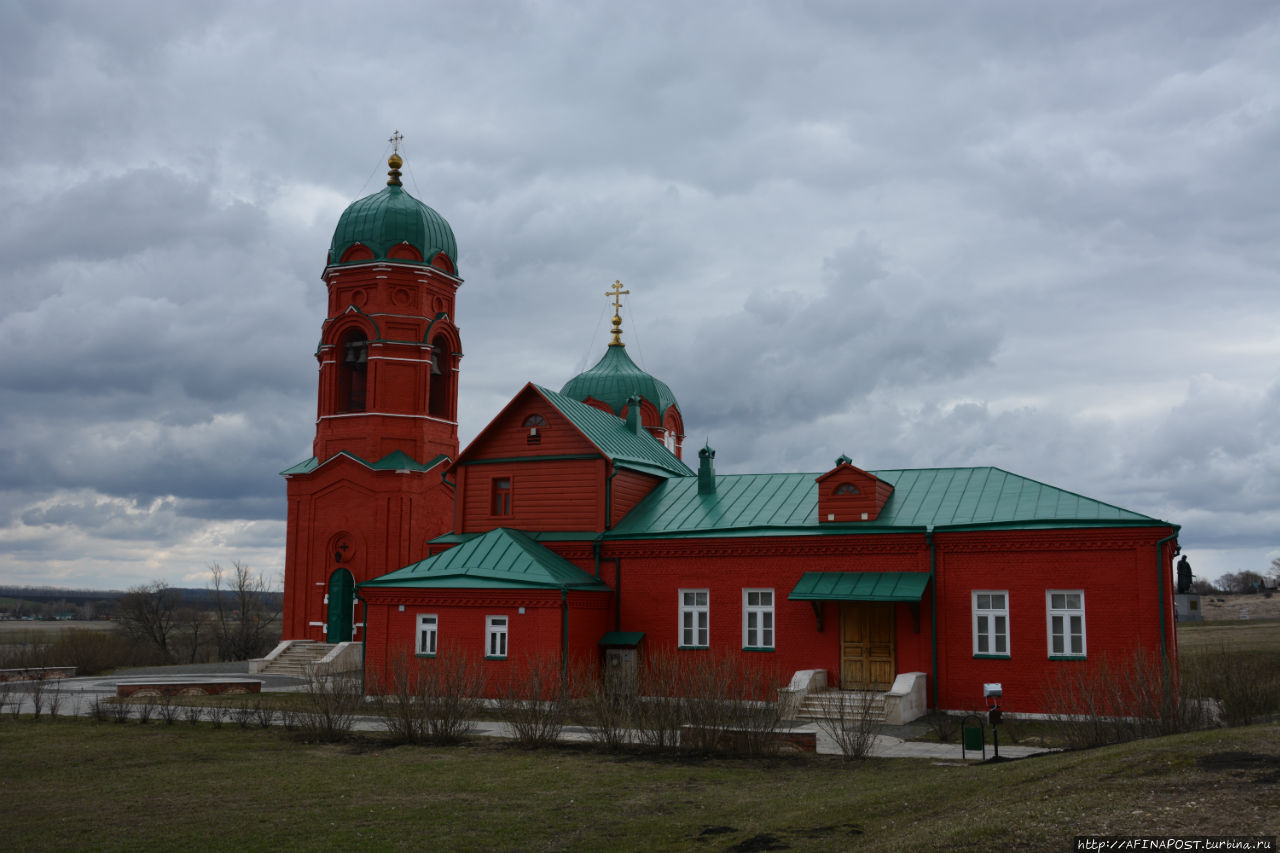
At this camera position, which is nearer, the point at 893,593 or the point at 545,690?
the point at 545,690

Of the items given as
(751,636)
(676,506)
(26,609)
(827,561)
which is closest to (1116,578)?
(827,561)

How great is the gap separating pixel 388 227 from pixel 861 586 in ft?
70.7

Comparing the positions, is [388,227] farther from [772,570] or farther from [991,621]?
[991,621]

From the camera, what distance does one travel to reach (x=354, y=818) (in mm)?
11719

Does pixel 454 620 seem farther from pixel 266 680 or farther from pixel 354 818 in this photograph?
pixel 354 818

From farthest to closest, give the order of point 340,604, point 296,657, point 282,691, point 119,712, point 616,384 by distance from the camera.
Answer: point 616,384, point 340,604, point 296,657, point 282,691, point 119,712

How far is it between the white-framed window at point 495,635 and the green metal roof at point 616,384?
20.5m

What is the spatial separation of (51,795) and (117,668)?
29.8 m

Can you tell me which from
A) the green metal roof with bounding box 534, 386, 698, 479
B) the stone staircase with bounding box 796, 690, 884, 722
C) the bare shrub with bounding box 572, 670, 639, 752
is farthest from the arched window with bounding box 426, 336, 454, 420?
the bare shrub with bounding box 572, 670, 639, 752

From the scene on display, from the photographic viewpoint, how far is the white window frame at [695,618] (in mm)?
25531

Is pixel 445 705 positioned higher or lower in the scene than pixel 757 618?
lower

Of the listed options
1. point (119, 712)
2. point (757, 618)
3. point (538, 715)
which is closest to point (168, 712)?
point (119, 712)

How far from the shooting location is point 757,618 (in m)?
25.1

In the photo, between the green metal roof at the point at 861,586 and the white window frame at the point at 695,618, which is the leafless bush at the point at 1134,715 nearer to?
the green metal roof at the point at 861,586
